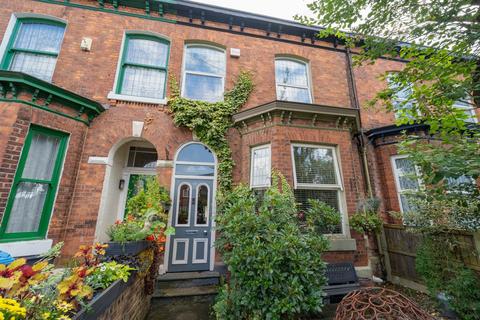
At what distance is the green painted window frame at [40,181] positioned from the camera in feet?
12.8

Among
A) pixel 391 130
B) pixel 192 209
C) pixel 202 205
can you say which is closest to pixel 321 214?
pixel 202 205

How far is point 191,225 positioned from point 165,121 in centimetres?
298

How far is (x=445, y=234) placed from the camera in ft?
13.3

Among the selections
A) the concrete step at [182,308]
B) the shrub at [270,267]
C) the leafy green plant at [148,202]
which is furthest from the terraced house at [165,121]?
the shrub at [270,267]

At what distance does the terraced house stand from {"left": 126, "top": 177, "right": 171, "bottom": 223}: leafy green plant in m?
0.60

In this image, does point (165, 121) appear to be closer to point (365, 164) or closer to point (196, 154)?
point (196, 154)

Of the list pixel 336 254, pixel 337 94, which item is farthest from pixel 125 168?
pixel 337 94

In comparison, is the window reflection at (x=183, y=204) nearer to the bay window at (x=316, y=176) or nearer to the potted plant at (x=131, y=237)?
the potted plant at (x=131, y=237)

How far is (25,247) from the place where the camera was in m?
3.92

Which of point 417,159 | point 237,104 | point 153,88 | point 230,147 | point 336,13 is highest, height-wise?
point 336,13

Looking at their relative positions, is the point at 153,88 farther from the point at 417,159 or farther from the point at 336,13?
the point at 417,159

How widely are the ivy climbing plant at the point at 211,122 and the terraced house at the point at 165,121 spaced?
0.24m

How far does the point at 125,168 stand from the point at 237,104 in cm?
403

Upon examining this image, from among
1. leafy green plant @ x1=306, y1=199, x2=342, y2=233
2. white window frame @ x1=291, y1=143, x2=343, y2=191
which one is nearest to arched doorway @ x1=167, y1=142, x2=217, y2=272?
white window frame @ x1=291, y1=143, x2=343, y2=191
